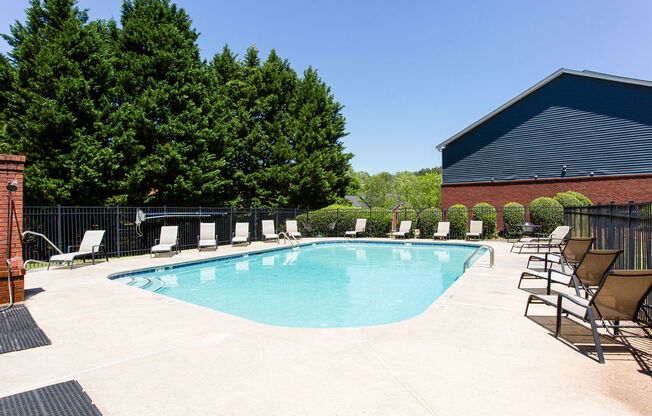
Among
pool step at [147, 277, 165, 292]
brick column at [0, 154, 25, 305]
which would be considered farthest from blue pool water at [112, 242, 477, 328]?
brick column at [0, 154, 25, 305]

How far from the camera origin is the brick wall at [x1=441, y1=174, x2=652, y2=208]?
18281mm

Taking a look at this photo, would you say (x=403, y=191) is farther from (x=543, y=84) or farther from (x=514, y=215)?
(x=514, y=215)

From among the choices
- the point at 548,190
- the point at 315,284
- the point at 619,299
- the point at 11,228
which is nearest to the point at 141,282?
the point at 11,228

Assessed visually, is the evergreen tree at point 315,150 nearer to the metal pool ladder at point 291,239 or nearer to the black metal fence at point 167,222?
the black metal fence at point 167,222

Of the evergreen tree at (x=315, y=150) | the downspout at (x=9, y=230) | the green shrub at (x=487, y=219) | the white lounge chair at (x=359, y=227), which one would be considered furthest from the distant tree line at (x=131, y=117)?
the green shrub at (x=487, y=219)

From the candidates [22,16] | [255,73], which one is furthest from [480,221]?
[22,16]

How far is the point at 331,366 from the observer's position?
10.3ft

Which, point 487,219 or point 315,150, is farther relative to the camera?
point 315,150

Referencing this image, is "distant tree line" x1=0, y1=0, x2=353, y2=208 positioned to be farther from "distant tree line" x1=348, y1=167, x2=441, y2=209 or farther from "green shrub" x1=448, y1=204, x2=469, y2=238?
"distant tree line" x1=348, y1=167, x2=441, y2=209

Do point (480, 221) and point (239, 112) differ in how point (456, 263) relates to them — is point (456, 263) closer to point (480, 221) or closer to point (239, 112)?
point (480, 221)

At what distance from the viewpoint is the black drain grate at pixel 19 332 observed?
12.1 feet

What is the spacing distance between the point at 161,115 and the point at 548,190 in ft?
69.6

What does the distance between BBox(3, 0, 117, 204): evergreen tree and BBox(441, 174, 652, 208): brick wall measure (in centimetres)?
2012

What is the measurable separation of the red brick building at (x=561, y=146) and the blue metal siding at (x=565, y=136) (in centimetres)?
4
